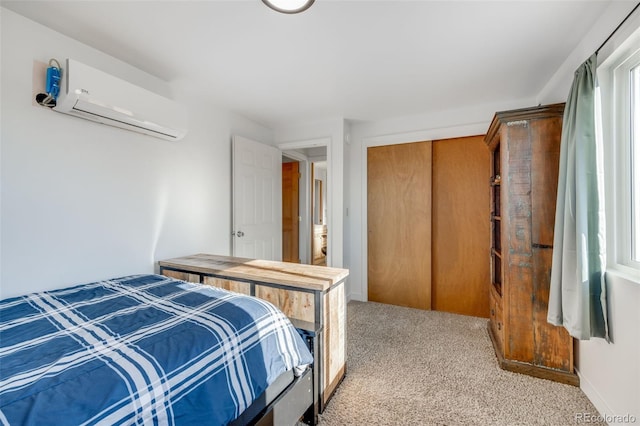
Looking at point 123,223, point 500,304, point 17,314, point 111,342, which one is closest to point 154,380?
point 111,342

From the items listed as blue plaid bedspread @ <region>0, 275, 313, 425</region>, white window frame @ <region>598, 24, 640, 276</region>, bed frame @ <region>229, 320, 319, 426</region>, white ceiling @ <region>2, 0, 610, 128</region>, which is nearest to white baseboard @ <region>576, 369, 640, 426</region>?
white window frame @ <region>598, 24, 640, 276</region>

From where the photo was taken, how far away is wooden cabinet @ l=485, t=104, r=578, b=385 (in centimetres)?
189

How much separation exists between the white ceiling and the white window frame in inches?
14.3

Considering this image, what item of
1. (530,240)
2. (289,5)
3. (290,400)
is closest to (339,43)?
(289,5)

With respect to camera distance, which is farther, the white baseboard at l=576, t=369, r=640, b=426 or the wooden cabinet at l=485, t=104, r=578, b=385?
the wooden cabinet at l=485, t=104, r=578, b=385

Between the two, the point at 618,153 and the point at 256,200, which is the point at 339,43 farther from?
the point at 256,200

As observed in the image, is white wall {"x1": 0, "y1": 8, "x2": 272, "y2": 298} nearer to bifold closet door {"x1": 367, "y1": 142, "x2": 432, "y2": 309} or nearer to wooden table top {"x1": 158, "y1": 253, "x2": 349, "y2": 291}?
wooden table top {"x1": 158, "y1": 253, "x2": 349, "y2": 291}

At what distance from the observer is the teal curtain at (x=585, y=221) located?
1.50 meters

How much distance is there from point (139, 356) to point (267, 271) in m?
1.01

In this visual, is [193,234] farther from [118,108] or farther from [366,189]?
[366,189]

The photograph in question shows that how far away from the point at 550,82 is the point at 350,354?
9.48ft

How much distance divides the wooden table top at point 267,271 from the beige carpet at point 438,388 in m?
0.75

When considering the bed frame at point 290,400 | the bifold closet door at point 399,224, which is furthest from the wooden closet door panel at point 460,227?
the bed frame at point 290,400

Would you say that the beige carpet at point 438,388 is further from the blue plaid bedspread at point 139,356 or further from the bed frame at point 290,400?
the blue plaid bedspread at point 139,356
